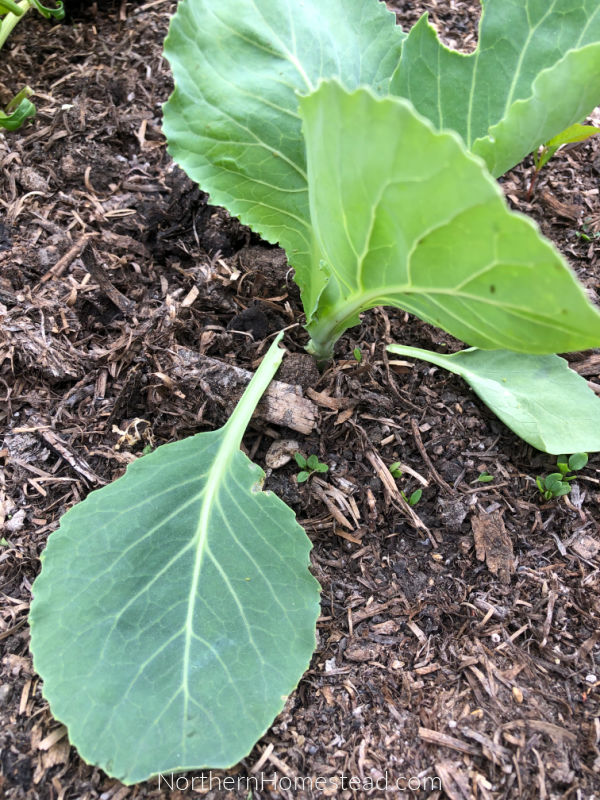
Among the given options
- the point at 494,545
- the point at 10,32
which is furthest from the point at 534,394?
the point at 10,32

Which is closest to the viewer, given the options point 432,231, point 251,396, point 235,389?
point 432,231

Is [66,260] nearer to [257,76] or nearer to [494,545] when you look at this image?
[257,76]

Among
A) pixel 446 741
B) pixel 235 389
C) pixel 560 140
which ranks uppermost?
pixel 560 140

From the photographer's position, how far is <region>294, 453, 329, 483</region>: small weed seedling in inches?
72.0

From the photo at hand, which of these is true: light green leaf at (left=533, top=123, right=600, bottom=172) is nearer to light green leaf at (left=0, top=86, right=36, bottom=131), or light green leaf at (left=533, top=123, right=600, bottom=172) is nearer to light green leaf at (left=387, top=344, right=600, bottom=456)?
light green leaf at (left=387, top=344, right=600, bottom=456)

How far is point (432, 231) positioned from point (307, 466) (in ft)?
2.86

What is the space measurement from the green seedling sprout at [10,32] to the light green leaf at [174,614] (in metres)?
1.50

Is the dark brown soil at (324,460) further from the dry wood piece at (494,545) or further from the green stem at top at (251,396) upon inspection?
the green stem at top at (251,396)

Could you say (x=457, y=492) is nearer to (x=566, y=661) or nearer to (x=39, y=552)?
(x=566, y=661)

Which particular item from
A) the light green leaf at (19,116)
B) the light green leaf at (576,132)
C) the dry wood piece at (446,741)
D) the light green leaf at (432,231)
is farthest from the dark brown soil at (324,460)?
the light green leaf at (432,231)

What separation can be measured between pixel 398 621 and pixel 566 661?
45 centimetres

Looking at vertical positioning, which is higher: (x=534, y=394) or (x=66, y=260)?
(x=66, y=260)

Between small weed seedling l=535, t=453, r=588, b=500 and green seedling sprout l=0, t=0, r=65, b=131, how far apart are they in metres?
2.28

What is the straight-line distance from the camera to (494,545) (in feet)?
5.88
